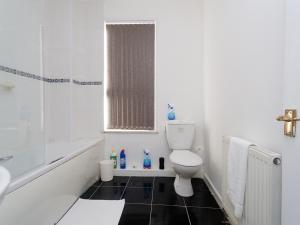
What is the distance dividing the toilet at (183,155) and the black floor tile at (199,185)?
0.18 m

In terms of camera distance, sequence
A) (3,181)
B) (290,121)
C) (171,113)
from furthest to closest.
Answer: (171,113), (290,121), (3,181)

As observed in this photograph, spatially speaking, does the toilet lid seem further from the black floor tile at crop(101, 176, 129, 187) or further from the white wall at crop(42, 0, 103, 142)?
the white wall at crop(42, 0, 103, 142)

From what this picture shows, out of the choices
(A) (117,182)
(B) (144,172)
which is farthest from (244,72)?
(A) (117,182)

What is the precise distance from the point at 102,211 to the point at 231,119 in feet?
4.90

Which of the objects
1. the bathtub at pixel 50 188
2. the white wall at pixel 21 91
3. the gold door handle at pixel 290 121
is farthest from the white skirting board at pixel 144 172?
the gold door handle at pixel 290 121

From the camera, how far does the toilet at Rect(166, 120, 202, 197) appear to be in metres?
1.85

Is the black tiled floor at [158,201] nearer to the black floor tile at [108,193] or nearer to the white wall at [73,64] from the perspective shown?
the black floor tile at [108,193]

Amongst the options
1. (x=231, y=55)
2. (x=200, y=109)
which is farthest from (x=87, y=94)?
(x=231, y=55)

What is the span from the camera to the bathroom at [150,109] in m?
1.00

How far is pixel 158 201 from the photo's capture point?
74.7 inches

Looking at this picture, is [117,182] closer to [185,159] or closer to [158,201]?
[158,201]

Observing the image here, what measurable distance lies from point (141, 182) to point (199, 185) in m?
0.76

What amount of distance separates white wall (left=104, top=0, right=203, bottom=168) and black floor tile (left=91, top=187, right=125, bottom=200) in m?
0.72

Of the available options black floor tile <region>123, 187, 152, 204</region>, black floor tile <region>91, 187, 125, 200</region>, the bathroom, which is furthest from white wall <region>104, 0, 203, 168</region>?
black floor tile <region>91, 187, 125, 200</region>
